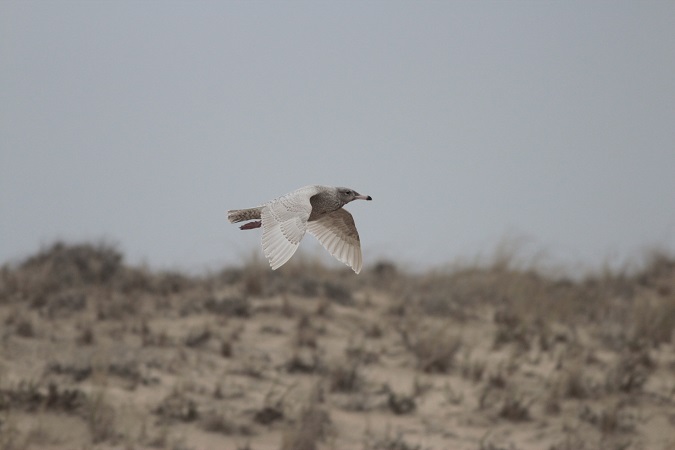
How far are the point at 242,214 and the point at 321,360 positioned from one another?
6.85 metres

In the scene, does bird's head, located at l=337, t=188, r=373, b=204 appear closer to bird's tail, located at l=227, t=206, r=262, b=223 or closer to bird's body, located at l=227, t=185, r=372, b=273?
→ bird's body, located at l=227, t=185, r=372, b=273

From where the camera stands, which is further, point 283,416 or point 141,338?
point 141,338

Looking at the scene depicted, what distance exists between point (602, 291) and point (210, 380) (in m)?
6.69

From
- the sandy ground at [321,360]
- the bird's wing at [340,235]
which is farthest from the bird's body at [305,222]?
the sandy ground at [321,360]

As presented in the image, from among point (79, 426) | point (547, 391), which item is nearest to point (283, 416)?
point (79, 426)

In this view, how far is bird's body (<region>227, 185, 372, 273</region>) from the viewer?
4.25 metres

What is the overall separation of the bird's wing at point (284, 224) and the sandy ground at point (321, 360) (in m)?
5.48

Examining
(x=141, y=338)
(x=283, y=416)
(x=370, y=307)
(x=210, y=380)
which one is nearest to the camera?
(x=283, y=416)

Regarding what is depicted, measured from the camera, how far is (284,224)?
4398mm

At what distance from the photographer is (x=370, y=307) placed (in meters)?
13.8

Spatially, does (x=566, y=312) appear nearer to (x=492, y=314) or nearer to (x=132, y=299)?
(x=492, y=314)

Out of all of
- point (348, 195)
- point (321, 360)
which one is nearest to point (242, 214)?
point (348, 195)

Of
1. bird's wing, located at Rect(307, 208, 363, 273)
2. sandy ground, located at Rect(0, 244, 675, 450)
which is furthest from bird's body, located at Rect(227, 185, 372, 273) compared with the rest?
sandy ground, located at Rect(0, 244, 675, 450)

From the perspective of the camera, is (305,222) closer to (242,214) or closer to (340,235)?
(242,214)
